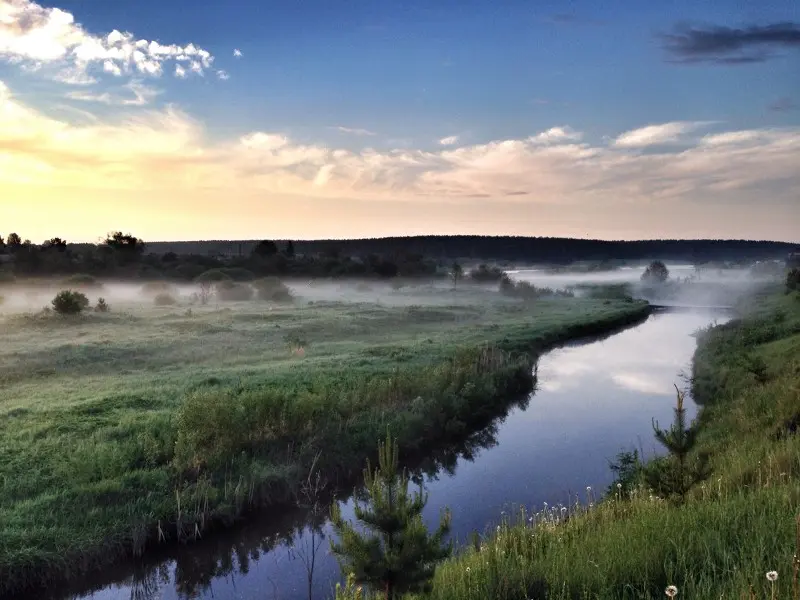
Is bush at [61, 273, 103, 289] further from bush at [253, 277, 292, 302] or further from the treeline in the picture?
bush at [253, 277, 292, 302]

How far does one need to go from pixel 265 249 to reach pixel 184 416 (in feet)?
308

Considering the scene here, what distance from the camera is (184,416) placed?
16609 millimetres

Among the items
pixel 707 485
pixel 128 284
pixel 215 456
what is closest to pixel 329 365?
pixel 215 456

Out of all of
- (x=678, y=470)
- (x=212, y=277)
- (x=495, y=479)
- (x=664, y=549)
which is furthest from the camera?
(x=212, y=277)

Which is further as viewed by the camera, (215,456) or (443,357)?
(443,357)

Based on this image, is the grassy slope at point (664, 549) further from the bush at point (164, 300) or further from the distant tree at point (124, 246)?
the distant tree at point (124, 246)

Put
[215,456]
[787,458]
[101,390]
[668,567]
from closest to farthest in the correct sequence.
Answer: [668,567] < [787,458] < [215,456] < [101,390]

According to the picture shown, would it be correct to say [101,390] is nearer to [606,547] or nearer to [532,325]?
[606,547]

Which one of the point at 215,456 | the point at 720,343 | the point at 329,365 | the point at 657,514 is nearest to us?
the point at 657,514

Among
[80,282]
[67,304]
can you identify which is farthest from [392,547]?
[80,282]

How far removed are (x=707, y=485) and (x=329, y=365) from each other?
69.5 feet

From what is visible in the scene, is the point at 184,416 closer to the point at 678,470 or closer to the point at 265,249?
the point at 678,470

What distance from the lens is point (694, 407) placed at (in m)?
25.4

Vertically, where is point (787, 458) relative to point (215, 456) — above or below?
above
